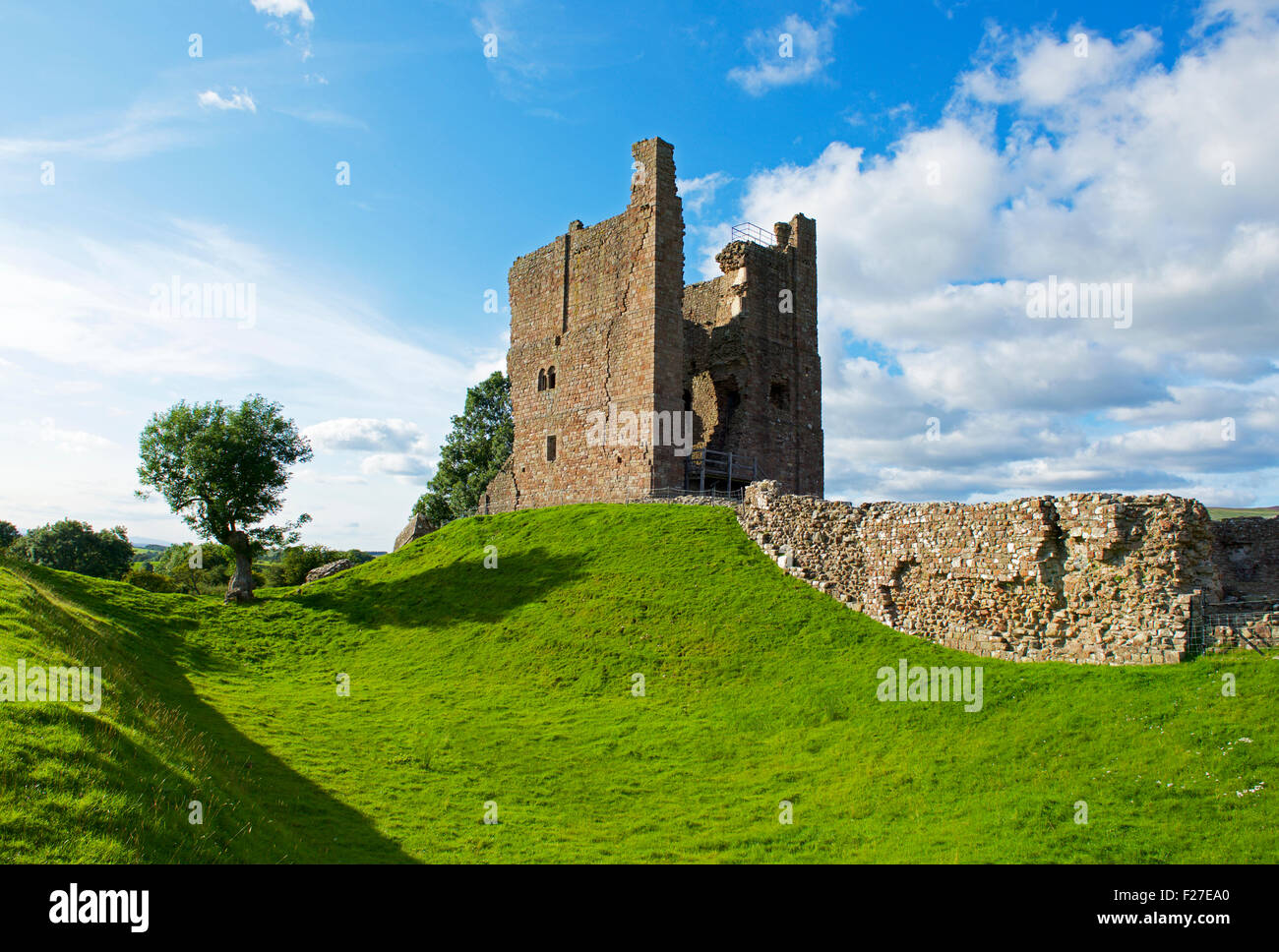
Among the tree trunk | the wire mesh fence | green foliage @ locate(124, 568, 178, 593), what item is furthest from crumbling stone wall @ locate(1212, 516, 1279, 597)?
green foliage @ locate(124, 568, 178, 593)

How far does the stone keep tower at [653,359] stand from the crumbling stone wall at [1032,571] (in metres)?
12.7

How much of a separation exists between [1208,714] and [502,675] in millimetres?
14023

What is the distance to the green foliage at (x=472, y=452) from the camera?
163 feet

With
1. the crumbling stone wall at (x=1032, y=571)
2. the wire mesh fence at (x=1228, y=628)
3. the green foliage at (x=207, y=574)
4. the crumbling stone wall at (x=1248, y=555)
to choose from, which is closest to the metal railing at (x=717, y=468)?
the crumbling stone wall at (x=1032, y=571)

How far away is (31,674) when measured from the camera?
10.5 m

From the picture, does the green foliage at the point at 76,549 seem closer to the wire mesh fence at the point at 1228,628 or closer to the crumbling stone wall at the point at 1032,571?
the crumbling stone wall at the point at 1032,571

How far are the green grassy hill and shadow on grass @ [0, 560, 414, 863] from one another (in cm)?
5

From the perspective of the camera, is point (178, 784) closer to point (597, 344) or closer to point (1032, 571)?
point (1032, 571)

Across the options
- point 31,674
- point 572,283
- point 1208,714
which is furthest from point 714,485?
point 31,674

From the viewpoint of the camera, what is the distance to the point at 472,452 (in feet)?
168

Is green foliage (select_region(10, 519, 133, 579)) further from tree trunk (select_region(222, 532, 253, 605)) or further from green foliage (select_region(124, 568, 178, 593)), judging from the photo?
tree trunk (select_region(222, 532, 253, 605))

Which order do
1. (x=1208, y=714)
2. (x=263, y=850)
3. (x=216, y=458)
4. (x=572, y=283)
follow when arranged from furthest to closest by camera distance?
(x=572, y=283) → (x=216, y=458) → (x=1208, y=714) → (x=263, y=850)

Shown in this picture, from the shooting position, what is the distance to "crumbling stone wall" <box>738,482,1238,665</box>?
13.7m
